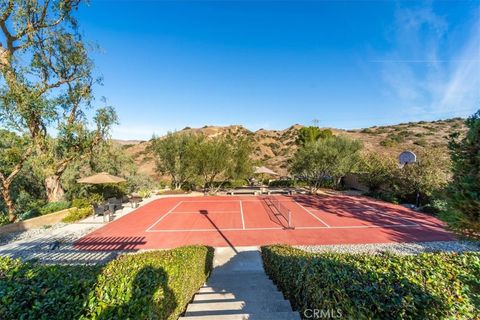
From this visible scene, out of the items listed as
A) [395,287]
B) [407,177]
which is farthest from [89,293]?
[407,177]

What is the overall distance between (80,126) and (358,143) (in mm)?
26193

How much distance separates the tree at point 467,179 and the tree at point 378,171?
60.7ft

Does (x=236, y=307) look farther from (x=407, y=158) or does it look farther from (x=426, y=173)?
(x=407, y=158)

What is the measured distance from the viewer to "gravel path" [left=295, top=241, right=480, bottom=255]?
8.62 meters

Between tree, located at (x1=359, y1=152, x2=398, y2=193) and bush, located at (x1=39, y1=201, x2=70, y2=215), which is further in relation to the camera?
tree, located at (x1=359, y1=152, x2=398, y2=193)

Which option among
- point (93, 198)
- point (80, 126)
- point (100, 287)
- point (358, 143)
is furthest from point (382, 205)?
point (80, 126)

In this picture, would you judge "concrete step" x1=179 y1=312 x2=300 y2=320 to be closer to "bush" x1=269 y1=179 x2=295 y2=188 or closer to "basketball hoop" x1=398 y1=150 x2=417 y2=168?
"basketball hoop" x1=398 y1=150 x2=417 y2=168

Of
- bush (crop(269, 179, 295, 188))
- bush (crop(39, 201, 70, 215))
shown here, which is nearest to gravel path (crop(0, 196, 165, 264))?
bush (crop(39, 201, 70, 215))

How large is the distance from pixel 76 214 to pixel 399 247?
16844 millimetres

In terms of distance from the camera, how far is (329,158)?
71.9ft

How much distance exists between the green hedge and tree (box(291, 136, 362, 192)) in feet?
63.1

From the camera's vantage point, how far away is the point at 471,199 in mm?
2125

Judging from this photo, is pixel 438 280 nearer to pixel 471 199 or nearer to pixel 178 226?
pixel 471 199

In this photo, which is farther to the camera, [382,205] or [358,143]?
[358,143]
